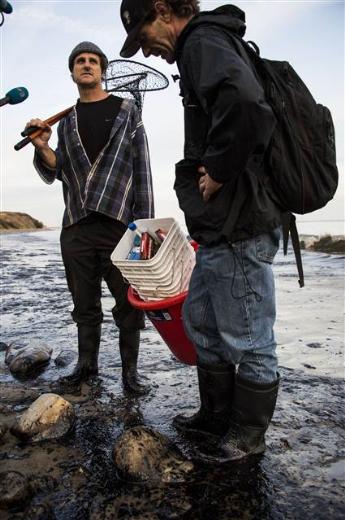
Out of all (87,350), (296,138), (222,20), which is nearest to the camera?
(222,20)

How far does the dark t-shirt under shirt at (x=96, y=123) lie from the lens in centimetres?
352

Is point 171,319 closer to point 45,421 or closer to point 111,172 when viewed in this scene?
point 45,421

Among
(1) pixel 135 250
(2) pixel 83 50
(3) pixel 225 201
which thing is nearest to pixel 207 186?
(3) pixel 225 201

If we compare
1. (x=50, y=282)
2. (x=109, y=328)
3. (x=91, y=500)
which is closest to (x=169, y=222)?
(x=91, y=500)

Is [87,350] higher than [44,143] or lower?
lower

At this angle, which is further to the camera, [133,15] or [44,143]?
[44,143]

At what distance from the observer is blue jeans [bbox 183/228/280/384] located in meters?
2.26

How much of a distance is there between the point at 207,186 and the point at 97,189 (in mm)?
1464

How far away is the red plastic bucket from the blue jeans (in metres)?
0.34

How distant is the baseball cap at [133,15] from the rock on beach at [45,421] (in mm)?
2138

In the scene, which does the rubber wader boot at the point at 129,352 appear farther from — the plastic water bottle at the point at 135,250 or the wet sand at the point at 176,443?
the plastic water bottle at the point at 135,250

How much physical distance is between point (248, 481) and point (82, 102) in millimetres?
2984

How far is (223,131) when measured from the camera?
1.88 metres

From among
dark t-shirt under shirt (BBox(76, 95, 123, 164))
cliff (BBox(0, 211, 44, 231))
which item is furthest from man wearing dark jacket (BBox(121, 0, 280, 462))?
cliff (BBox(0, 211, 44, 231))
